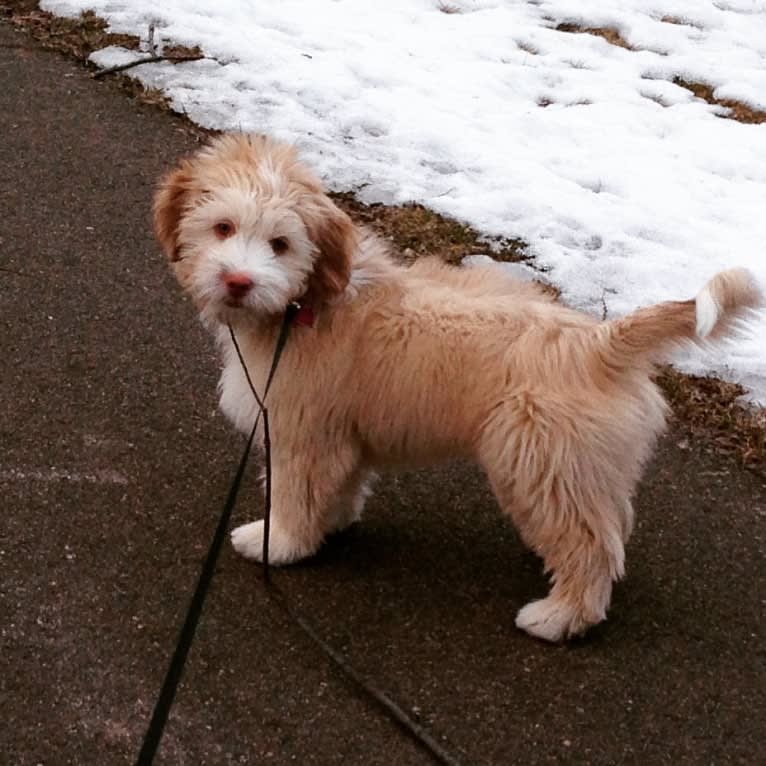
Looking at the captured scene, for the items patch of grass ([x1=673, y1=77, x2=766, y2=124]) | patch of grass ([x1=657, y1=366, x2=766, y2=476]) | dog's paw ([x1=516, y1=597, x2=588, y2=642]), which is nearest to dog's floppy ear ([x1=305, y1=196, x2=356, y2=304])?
dog's paw ([x1=516, y1=597, x2=588, y2=642])

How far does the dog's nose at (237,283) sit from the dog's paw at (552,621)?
1.21 m

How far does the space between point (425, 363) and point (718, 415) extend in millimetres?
1674

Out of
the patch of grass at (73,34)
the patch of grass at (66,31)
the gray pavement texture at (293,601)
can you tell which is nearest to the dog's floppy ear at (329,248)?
the gray pavement texture at (293,601)

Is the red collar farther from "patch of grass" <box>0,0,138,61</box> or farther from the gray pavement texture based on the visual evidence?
"patch of grass" <box>0,0,138,61</box>

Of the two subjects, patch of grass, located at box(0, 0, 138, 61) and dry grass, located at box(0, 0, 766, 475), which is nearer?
dry grass, located at box(0, 0, 766, 475)

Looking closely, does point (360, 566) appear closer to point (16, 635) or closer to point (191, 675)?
point (191, 675)

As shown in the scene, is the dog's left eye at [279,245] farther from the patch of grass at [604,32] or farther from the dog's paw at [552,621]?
the patch of grass at [604,32]

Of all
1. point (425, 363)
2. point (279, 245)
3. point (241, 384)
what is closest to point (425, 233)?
point (241, 384)

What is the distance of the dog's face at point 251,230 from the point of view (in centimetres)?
275

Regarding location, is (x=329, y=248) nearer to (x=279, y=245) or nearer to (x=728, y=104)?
(x=279, y=245)

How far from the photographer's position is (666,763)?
9.17ft

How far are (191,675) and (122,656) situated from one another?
0.63 feet

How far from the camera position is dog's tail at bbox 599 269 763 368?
2.69m

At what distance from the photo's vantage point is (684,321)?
277cm
